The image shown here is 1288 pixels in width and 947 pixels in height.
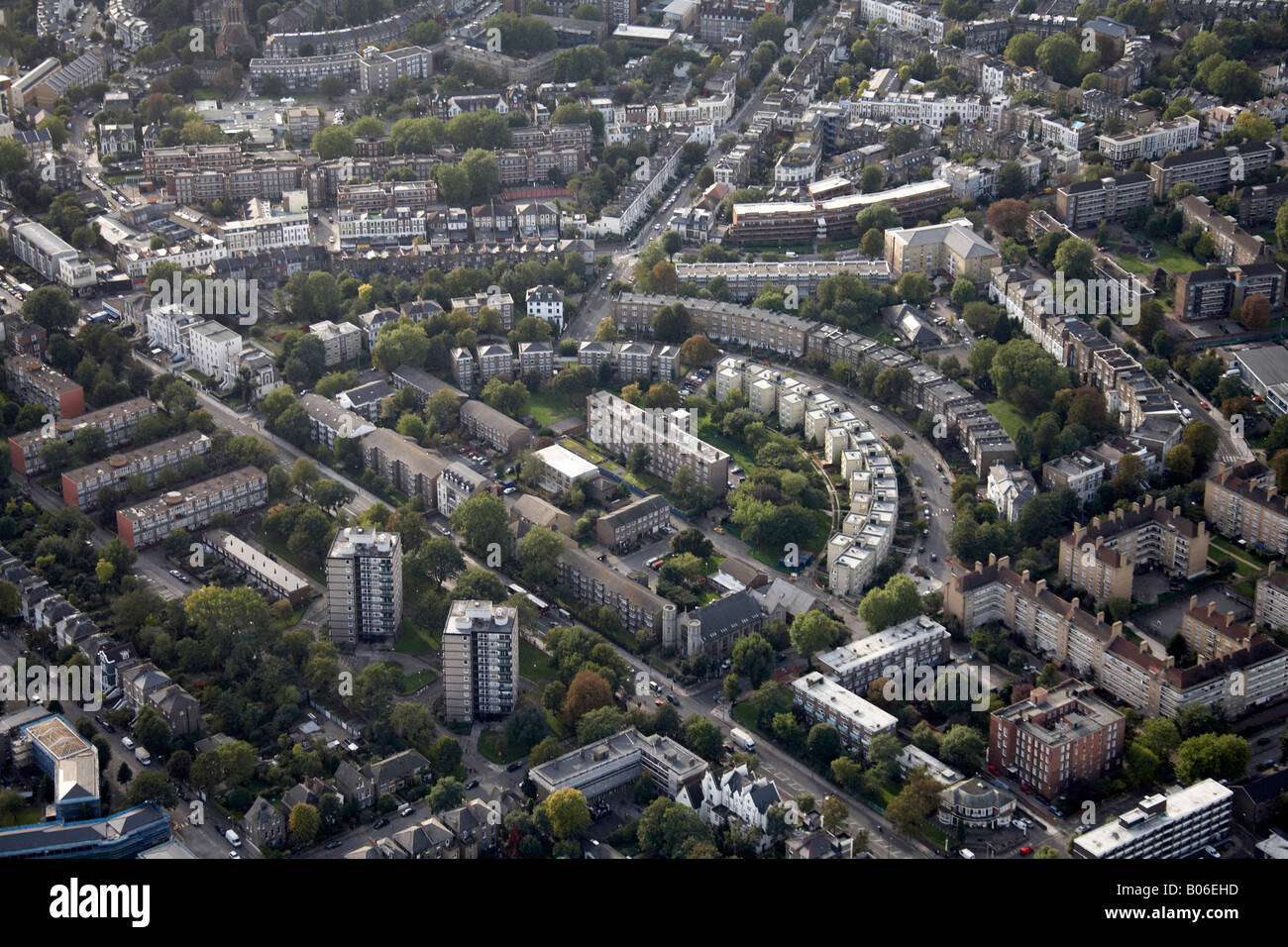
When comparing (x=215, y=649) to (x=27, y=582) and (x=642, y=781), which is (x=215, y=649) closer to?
(x=27, y=582)

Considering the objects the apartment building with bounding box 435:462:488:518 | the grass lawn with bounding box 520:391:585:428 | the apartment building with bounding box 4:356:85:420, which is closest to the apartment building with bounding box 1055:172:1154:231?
the grass lawn with bounding box 520:391:585:428

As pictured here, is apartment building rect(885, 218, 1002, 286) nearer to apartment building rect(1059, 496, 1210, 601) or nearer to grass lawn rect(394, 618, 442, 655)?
apartment building rect(1059, 496, 1210, 601)

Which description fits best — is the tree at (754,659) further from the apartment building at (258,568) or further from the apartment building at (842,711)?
the apartment building at (258,568)

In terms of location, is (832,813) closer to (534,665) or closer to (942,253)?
(534,665)

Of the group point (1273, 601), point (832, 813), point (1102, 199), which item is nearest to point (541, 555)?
point (832, 813)

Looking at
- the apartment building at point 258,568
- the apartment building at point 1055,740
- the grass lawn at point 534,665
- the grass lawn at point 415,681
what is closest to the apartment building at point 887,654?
the apartment building at point 1055,740
